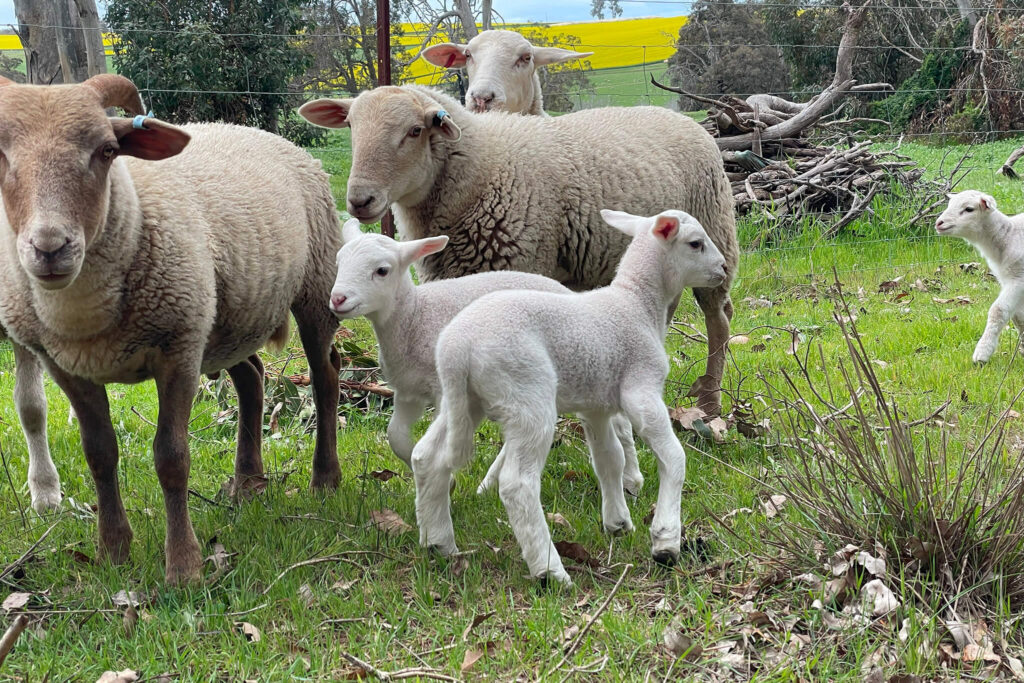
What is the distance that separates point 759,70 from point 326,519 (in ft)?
81.9

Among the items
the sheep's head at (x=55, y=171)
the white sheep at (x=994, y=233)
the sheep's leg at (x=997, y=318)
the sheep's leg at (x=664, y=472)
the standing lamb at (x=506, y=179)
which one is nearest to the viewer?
the sheep's head at (x=55, y=171)

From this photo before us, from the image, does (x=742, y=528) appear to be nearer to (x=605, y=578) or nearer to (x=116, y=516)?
(x=605, y=578)

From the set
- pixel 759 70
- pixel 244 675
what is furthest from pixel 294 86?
pixel 244 675

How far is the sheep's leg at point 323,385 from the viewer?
15.4 feet

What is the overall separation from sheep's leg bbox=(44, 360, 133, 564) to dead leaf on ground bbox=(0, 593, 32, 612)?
1.04ft

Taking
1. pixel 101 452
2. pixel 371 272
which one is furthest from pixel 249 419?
pixel 371 272

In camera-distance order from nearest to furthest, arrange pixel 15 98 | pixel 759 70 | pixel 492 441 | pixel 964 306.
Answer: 1. pixel 15 98
2. pixel 492 441
3. pixel 964 306
4. pixel 759 70

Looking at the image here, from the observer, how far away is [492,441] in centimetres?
514

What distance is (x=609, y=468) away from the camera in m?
3.71

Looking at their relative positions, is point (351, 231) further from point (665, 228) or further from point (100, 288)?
point (665, 228)

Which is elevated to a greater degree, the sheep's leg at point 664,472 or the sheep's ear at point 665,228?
the sheep's ear at point 665,228

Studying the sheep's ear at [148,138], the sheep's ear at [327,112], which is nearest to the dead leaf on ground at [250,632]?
the sheep's ear at [148,138]

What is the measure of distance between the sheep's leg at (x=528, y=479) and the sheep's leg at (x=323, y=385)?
65.6 inches

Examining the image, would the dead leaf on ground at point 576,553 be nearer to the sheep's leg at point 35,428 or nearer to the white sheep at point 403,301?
the white sheep at point 403,301
